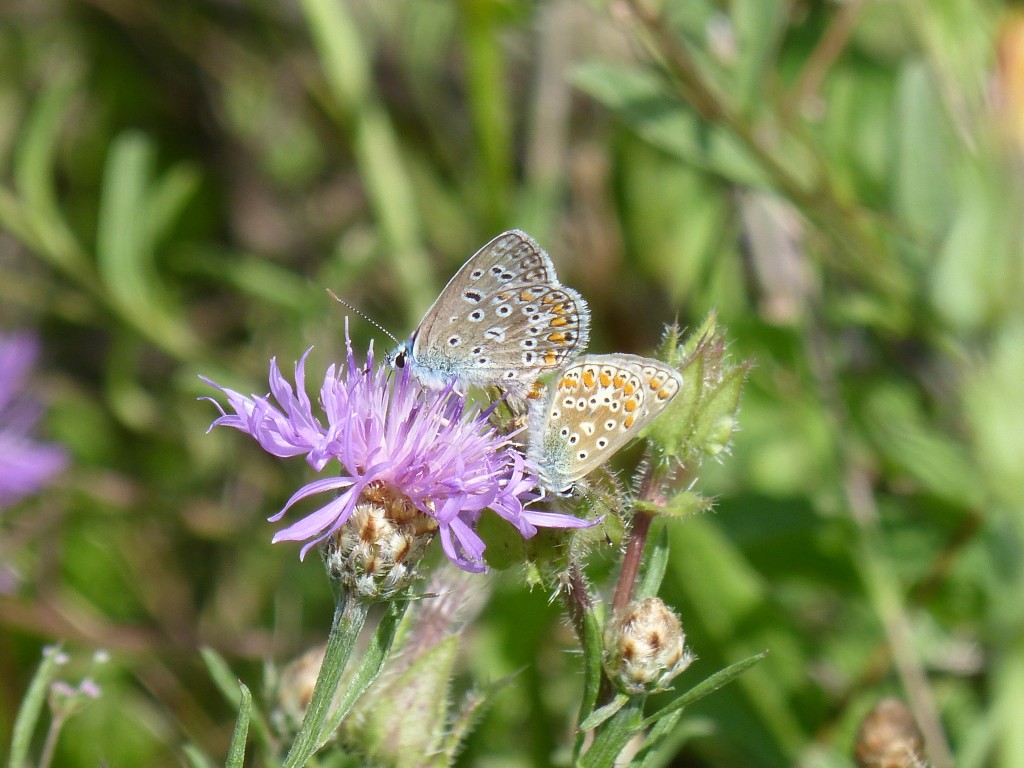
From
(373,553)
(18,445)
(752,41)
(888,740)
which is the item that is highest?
(752,41)

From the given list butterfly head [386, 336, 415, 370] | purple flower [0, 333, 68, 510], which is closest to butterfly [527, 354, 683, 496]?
butterfly head [386, 336, 415, 370]

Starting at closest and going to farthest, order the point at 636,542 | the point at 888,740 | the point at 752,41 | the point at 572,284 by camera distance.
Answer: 1. the point at 636,542
2. the point at 888,740
3. the point at 752,41
4. the point at 572,284

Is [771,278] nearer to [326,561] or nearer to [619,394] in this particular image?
[619,394]

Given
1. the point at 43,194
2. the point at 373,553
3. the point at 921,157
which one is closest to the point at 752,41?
the point at 921,157

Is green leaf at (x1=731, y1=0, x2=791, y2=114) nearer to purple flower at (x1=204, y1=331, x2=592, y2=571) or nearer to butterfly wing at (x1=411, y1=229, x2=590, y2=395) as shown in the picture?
butterfly wing at (x1=411, y1=229, x2=590, y2=395)

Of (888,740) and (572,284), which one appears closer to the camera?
(888,740)

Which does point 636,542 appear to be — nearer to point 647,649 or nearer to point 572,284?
point 647,649

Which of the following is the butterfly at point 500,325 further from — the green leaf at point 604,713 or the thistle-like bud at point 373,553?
the green leaf at point 604,713
